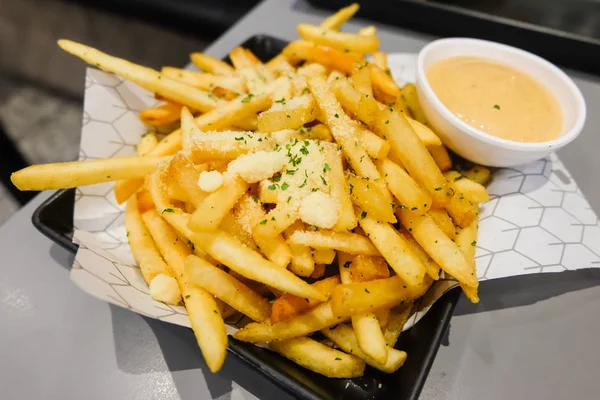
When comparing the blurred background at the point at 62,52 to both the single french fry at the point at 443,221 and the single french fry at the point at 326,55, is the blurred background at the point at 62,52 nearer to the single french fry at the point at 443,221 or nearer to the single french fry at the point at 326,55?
the single french fry at the point at 326,55

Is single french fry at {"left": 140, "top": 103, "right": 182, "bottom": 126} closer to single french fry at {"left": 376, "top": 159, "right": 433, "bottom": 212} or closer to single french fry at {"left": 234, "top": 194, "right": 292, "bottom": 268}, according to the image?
single french fry at {"left": 234, "top": 194, "right": 292, "bottom": 268}

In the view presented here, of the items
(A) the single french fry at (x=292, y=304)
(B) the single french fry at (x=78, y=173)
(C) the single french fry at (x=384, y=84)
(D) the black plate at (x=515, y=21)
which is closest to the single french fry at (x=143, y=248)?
(B) the single french fry at (x=78, y=173)

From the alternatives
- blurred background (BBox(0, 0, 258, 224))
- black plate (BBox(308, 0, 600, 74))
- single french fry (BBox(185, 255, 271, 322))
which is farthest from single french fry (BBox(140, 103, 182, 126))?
blurred background (BBox(0, 0, 258, 224))

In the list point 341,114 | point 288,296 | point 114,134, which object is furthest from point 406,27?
point 288,296

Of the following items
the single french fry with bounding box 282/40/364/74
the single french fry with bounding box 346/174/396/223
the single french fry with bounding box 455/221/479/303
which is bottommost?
the single french fry with bounding box 455/221/479/303

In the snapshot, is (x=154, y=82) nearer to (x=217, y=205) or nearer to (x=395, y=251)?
(x=217, y=205)

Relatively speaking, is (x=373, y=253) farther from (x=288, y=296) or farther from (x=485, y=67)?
(x=485, y=67)
